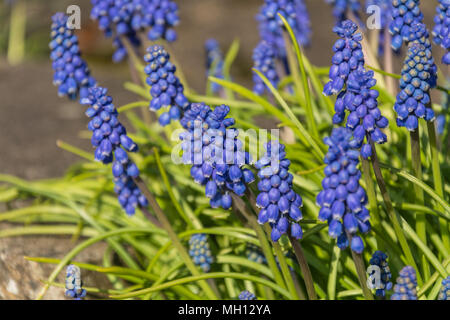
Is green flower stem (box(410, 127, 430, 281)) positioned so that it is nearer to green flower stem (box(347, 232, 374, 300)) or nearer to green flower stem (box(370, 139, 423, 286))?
green flower stem (box(370, 139, 423, 286))

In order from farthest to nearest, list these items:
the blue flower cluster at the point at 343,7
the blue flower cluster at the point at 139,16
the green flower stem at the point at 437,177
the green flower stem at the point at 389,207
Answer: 1. the blue flower cluster at the point at 343,7
2. the blue flower cluster at the point at 139,16
3. the green flower stem at the point at 437,177
4. the green flower stem at the point at 389,207

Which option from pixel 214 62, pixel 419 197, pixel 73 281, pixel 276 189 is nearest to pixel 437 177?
pixel 419 197

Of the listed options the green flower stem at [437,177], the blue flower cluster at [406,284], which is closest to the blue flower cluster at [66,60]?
the green flower stem at [437,177]

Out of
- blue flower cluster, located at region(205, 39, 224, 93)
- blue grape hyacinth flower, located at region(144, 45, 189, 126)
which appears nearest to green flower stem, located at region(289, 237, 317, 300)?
blue grape hyacinth flower, located at region(144, 45, 189, 126)

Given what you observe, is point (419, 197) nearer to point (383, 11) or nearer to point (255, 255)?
point (255, 255)

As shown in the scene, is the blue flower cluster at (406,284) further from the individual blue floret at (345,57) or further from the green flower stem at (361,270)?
the individual blue floret at (345,57)

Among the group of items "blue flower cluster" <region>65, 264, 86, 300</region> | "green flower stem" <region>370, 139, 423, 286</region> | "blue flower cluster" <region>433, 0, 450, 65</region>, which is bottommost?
"blue flower cluster" <region>65, 264, 86, 300</region>

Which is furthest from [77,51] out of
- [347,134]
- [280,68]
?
[347,134]
